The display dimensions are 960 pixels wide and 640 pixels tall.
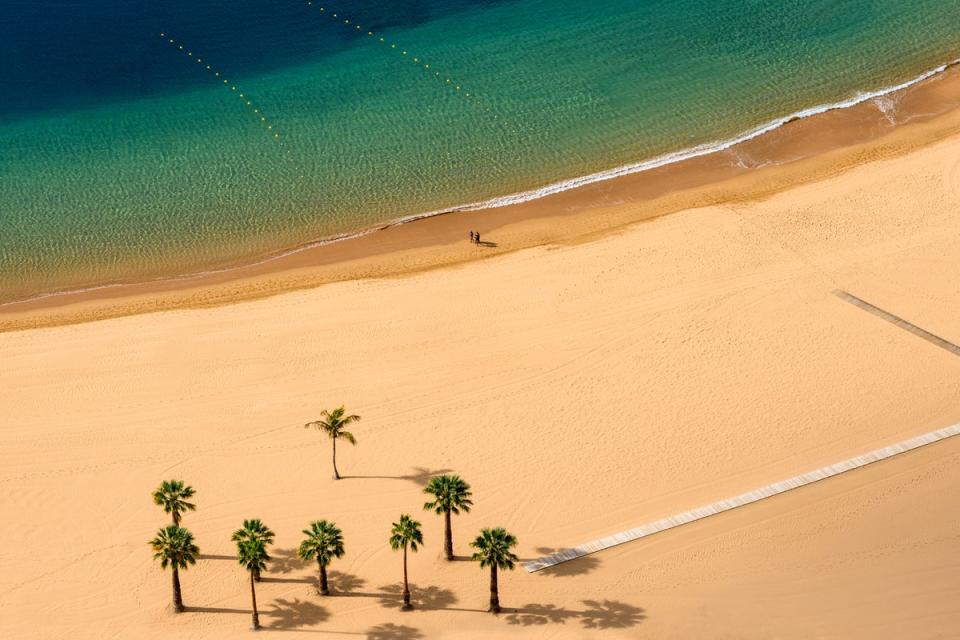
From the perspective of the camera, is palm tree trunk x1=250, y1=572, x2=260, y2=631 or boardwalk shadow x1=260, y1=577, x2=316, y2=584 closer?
palm tree trunk x1=250, y1=572, x2=260, y2=631

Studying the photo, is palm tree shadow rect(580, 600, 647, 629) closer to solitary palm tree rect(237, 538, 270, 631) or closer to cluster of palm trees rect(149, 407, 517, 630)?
cluster of palm trees rect(149, 407, 517, 630)

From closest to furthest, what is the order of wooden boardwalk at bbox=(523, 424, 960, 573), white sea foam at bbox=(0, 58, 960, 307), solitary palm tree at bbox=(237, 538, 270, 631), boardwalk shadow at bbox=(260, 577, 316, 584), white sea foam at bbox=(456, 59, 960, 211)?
solitary palm tree at bbox=(237, 538, 270, 631)
boardwalk shadow at bbox=(260, 577, 316, 584)
wooden boardwalk at bbox=(523, 424, 960, 573)
white sea foam at bbox=(0, 58, 960, 307)
white sea foam at bbox=(456, 59, 960, 211)

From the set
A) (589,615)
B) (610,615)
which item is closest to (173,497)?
(589,615)

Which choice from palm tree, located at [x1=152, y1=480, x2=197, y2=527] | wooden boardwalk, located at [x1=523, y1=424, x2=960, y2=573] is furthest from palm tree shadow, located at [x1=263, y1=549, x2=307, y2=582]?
wooden boardwalk, located at [x1=523, y1=424, x2=960, y2=573]

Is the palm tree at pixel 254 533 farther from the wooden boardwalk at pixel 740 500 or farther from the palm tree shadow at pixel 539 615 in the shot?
the wooden boardwalk at pixel 740 500

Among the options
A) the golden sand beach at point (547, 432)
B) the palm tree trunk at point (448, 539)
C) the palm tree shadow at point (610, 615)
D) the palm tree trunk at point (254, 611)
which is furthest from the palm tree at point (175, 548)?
the palm tree shadow at point (610, 615)

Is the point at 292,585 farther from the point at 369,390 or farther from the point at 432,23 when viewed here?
the point at 432,23

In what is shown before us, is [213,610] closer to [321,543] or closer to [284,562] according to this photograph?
[284,562]
